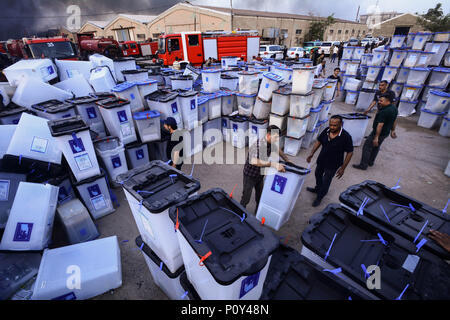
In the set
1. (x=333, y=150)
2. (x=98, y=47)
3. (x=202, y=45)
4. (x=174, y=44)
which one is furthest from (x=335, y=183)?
(x=98, y=47)

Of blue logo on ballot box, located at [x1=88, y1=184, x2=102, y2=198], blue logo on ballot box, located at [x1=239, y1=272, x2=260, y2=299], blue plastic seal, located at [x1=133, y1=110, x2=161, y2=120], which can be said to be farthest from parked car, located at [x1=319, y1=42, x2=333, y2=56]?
blue logo on ballot box, located at [x1=239, y1=272, x2=260, y2=299]

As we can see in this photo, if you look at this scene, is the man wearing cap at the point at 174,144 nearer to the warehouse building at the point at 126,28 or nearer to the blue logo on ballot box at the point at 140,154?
the blue logo on ballot box at the point at 140,154

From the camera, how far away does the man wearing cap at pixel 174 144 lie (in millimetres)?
3486

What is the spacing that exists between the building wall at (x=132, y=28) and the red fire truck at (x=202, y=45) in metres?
20.6

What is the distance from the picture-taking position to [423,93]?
344 inches

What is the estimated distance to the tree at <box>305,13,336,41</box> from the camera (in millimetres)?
31547

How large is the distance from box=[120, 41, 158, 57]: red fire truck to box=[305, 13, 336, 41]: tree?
25.3m

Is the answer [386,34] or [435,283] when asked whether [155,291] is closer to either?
[435,283]

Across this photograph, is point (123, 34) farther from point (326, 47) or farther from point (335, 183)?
point (335, 183)

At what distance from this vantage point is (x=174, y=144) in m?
3.88

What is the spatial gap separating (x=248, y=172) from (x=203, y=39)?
41.8ft

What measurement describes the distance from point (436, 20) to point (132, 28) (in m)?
37.5

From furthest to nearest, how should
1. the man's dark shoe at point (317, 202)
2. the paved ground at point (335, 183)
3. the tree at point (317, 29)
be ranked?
1. the tree at point (317, 29)
2. the man's dark shoe at point (317, 202)
3. the paved ground at point (335, 183)

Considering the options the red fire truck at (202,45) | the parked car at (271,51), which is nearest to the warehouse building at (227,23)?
the parked car at (271,51)
